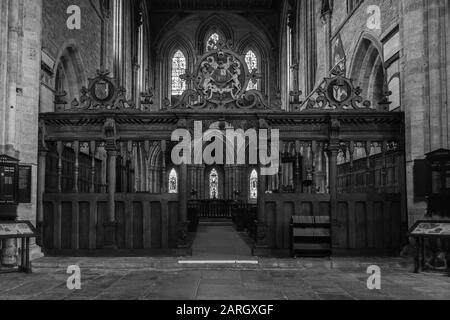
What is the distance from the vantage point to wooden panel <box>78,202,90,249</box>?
9.58 metres

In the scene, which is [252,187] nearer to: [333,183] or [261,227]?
[333,183]

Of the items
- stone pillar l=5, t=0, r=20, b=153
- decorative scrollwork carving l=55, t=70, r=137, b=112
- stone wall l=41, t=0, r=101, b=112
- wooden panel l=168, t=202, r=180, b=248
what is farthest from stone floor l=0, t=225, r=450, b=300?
stone wall l=41, t=0, r=101, b=112

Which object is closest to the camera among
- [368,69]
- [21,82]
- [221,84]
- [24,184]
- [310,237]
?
[24,184]

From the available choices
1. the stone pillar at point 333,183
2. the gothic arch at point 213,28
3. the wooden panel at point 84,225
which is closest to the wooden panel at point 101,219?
the wooden panel at point 84,225

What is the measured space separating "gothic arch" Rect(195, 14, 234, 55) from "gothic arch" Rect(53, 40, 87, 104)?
56.1 ft

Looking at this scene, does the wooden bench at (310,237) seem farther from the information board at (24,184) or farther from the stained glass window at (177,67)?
the stained glass window at (177,67)

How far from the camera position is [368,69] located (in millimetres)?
15227

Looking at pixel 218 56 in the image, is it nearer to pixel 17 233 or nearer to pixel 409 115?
pixel 409 115

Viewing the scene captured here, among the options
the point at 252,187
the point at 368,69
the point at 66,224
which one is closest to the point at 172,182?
the point at 252,187

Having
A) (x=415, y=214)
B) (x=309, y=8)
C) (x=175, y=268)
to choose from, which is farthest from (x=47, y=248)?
(x=309, y=8)

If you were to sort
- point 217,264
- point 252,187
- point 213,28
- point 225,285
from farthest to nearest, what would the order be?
point 213,28 → point 252,187 → point 217,264 → point 225,285

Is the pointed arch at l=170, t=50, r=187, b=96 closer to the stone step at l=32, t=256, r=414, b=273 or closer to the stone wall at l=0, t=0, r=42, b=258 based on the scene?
the stone wall at l=0, t=0, r=42, b=258

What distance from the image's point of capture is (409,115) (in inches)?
362

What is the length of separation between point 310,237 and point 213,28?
25353 mm
